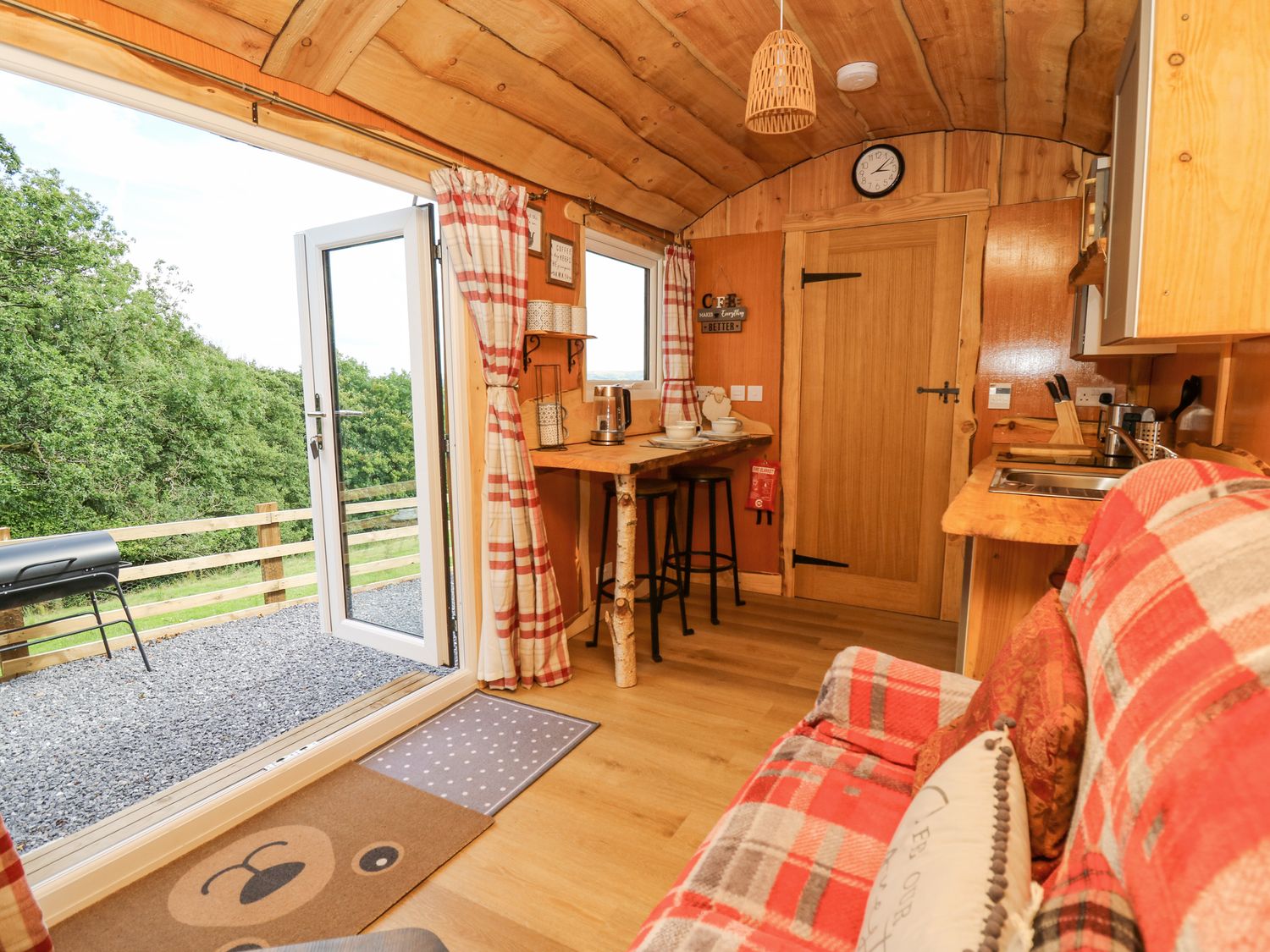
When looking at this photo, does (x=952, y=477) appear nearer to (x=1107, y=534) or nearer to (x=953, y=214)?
(x=953, y=214)

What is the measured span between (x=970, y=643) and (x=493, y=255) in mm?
2100

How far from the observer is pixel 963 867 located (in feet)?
2.22

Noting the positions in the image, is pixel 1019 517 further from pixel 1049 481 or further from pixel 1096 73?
pixel 1096 73

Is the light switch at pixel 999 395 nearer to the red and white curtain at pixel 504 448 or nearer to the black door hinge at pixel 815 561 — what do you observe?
the black door hinge at pixel 815 561

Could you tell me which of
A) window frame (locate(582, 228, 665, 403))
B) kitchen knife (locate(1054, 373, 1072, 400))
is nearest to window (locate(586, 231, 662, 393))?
window frame (locate(582, 228, 665, 403))

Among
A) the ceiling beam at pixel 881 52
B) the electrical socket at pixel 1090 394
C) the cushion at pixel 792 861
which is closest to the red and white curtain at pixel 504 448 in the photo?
the ceiling beam at pixel 881 52

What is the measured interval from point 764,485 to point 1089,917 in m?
3.52

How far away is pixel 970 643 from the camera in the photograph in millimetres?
1740

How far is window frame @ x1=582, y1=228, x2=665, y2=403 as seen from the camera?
3652 mm

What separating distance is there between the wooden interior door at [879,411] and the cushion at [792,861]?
2.56 meters

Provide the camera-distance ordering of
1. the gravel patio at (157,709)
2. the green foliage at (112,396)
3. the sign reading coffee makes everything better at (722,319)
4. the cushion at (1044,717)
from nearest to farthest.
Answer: the cushion at (1044,717)
the gravel patio at (157,709)
the green foliage at (112,396)
the sign reading coffee makes everything better at (722,319)

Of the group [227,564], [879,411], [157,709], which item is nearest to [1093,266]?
[879,411]

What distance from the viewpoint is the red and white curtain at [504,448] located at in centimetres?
251

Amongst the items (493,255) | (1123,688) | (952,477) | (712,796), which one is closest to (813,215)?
(952,477)
